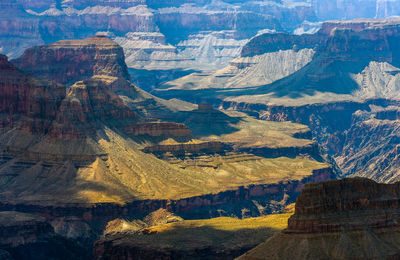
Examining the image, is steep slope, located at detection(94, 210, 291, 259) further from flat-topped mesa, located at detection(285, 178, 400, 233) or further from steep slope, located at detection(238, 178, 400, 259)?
flat-topped mesa, located at detection(285, 178, 400, 233)

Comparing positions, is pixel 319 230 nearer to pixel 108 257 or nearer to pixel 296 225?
pixel 296 225

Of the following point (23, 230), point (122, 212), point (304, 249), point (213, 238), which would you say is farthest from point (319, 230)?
point (122, 212)

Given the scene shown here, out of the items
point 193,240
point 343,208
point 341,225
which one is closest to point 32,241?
point 193,240

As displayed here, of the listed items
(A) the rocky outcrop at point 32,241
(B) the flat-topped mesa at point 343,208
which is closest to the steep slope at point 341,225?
(B) the flat-topped mesa at point 343,208

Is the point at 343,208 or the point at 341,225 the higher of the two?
the point at 343,208

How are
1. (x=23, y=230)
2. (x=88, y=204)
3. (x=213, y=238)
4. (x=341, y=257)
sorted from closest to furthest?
(x=341, y=257), (x=213, y=238), (x=23, y=230), (x=88, y=204)

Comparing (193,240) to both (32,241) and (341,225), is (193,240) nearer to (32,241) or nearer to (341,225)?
(32,241)

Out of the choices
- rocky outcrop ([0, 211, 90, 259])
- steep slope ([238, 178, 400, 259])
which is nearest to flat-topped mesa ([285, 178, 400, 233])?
steep slope ([238, 178, 400, 259])
